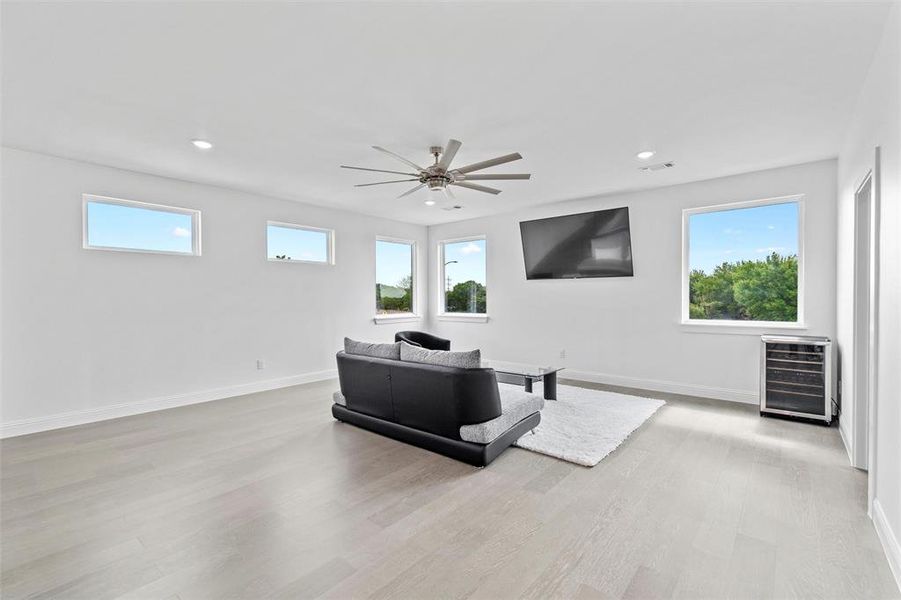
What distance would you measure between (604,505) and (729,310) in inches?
147

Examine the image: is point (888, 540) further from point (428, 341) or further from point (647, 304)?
point (428, 341)

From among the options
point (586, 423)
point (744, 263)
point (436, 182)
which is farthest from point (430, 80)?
point (744, 263)

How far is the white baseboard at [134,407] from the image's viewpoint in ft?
13.0

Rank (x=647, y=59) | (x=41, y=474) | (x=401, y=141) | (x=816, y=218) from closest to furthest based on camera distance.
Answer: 1. (x=647, y=59)
2. (x=41, y=474)
3. (x=401, y=141)
4. (x=816, y=218)

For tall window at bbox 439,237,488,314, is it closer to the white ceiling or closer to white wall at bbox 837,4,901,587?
the white ceiling

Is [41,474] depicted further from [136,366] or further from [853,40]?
[853,40]

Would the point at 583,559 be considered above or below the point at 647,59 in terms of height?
below

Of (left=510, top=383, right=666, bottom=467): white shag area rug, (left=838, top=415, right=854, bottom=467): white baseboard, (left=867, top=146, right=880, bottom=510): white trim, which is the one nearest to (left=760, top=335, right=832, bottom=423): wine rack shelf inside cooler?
(left=838, top=415, right=854, bottom=467): white baseboard

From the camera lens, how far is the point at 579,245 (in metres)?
6.12

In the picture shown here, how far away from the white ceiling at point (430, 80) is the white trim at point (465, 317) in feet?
11.8

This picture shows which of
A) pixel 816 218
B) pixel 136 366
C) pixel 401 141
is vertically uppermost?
pixel 401 141

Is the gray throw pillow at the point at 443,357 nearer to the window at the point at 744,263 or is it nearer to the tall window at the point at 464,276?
the window at the point at 744,263

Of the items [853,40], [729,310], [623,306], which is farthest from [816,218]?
[853,40]

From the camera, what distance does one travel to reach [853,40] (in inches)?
90.4
